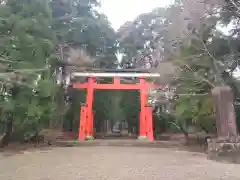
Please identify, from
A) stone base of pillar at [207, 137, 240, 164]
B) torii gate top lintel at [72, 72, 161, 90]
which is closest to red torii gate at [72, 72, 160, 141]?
torii gate top lintel at [72, 72, 161, 90]

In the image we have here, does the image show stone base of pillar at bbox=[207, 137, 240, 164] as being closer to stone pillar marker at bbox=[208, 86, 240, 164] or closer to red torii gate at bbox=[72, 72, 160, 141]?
stone pillar marker at bbox=[208, 86, 240, 164]

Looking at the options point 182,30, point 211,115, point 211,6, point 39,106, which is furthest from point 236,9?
point 39,106

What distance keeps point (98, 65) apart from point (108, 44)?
205cm

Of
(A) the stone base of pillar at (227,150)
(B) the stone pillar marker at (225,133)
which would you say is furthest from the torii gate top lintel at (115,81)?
(A) the stone base of pillar at (227,150)

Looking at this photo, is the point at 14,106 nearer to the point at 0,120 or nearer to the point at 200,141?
the point at 0,120

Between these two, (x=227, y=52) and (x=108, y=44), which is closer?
(x=227, y=52)

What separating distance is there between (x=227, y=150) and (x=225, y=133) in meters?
0.49

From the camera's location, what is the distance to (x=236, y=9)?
738cm

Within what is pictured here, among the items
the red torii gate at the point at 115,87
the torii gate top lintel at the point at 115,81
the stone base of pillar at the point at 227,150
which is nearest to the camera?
the stone base of pillar at the point at 227,150

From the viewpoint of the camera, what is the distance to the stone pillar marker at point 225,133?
6.02 m

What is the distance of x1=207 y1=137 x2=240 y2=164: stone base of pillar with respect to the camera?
5977 millimetres

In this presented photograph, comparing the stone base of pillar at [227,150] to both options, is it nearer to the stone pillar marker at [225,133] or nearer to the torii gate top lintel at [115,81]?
the stone pillar marker at [225,133]

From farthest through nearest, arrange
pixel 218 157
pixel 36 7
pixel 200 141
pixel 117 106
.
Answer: pixel 117 106 → pixel 200 141 → pixel 36 7 → pixel 218 157

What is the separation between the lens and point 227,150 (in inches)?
239
